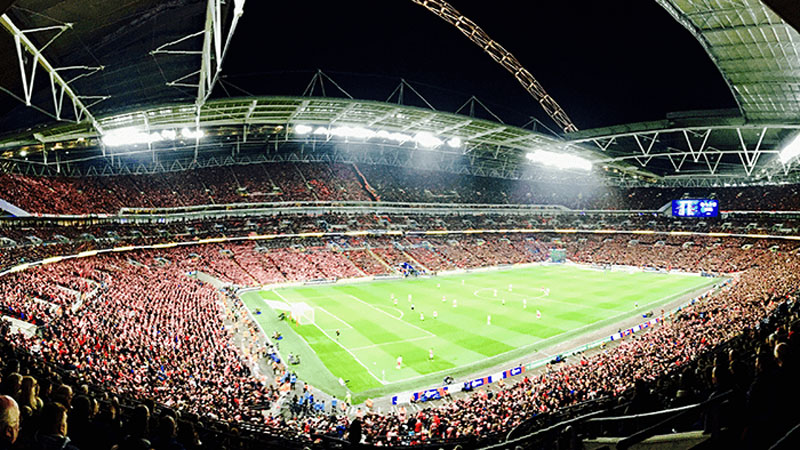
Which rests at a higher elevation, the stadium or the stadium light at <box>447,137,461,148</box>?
the stadium light at <box>447,137,461,148</box>

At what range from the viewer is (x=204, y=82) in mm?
21703

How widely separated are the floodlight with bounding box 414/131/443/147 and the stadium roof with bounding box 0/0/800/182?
1246 millimetres

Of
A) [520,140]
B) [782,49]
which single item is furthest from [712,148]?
[782,49]

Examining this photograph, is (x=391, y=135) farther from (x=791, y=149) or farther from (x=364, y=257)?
(x=791, y=149)

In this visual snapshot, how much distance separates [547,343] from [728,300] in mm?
11844

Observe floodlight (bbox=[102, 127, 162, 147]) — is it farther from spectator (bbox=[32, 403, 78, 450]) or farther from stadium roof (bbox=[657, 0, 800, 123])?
stadium roof (bbox=[657, 0, 800, 123])

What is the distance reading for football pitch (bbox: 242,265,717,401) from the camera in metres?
25.5

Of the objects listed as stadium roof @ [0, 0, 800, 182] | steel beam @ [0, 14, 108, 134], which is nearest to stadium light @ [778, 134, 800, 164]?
stadium roof @ [0, 0, 800, 182]

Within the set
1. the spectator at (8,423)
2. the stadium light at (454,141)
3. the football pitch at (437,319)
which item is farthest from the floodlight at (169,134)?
the spectator at (8,423)

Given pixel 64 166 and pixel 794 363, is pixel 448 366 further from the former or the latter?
pixel 64 166

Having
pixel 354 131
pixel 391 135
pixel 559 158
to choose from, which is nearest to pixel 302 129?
pixel 354 131

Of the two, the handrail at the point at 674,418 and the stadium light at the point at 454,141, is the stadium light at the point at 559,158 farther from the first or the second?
the handrail at the point at 674,418

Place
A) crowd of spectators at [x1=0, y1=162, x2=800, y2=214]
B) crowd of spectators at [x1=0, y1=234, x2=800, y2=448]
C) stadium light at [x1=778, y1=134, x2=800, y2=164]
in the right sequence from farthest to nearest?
crowd of spectators at [x1=0, y1=162, x2=800, y2=214]
stadium light at [x1=778, y1=134, x2=800, y2=164]
crowd of spectators at [x1=0, y1=234, x2=800, y2=448]

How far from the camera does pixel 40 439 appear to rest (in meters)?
2.98
